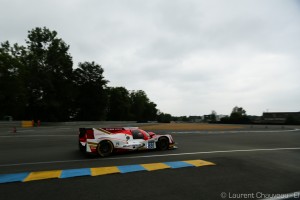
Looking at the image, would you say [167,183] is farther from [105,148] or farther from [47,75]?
[47,75]

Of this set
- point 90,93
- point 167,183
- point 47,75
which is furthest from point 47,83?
point 167,183

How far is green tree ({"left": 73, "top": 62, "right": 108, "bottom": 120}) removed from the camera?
7231 centimetres

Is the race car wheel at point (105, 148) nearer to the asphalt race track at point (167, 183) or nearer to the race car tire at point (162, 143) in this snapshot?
the asphalt race track at point (167, 183)

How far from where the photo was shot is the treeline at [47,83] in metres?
43.2

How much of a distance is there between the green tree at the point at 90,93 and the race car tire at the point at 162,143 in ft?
201

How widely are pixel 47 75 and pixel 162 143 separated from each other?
45.3 metres

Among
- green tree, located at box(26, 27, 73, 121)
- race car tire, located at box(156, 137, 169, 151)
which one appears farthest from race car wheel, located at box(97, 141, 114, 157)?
green tree, located at box(26, 27, 73, 121)

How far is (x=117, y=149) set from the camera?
444 inches

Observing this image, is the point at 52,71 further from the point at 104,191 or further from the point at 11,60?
the point at 104,191

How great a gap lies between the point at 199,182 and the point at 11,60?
44.3 metres

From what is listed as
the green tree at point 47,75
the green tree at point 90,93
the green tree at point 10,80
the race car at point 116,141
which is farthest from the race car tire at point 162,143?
the green tree at point 90,93

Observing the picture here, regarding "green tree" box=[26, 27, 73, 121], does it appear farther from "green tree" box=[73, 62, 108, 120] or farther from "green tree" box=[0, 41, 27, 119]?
"green tree" box=[73, 62, 108, 120]

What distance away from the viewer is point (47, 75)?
171 feet

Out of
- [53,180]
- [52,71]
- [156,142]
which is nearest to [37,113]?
[52,71]
